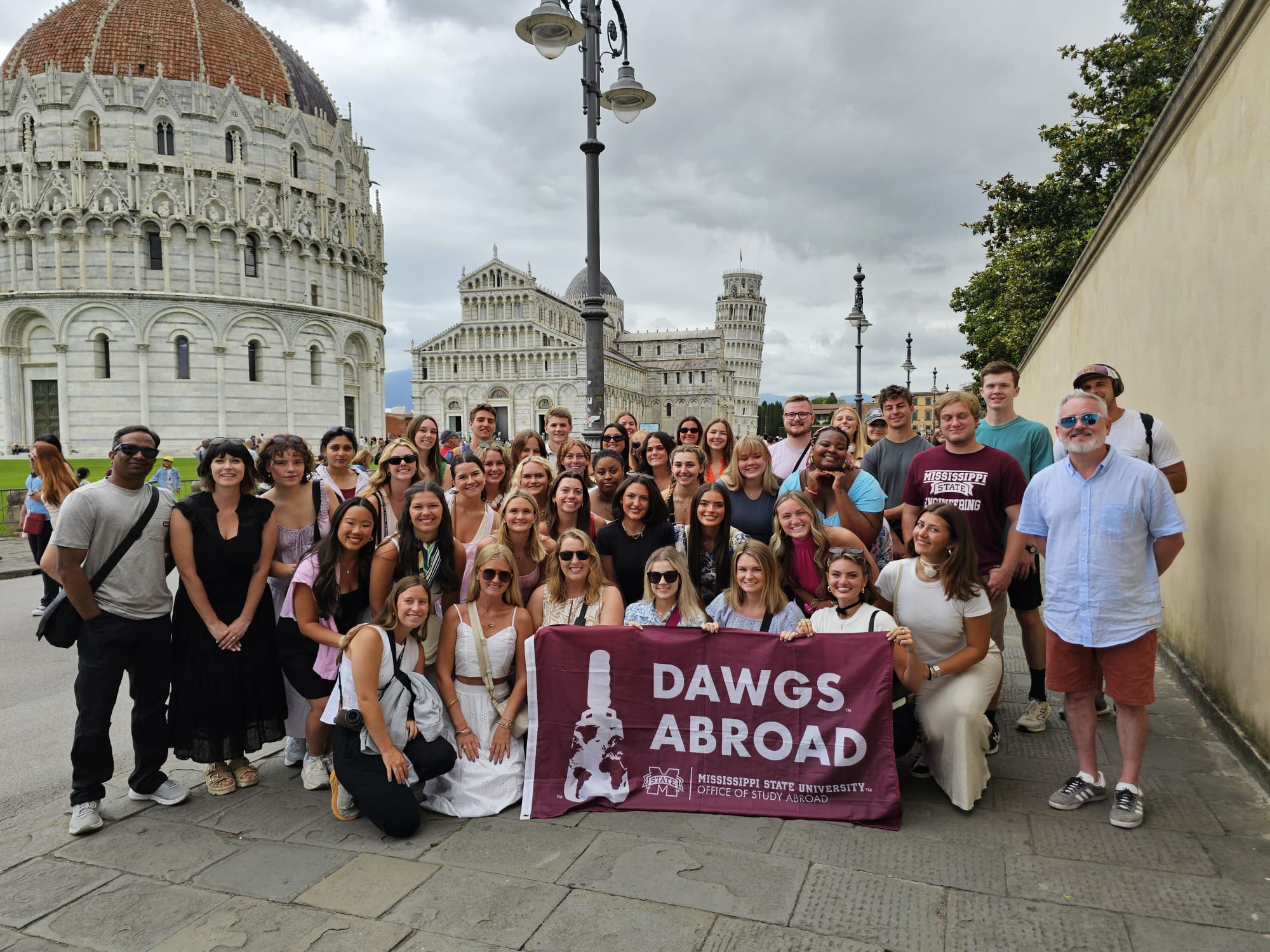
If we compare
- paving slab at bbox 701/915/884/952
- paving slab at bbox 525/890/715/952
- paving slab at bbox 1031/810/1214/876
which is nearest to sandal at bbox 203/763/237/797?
paving slab at bbox 525/890/715/952

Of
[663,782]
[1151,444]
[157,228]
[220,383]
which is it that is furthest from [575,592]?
[157,228]

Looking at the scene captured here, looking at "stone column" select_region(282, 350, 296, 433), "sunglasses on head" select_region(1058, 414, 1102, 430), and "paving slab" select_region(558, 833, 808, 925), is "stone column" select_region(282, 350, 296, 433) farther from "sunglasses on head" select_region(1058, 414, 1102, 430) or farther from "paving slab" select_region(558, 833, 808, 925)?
"sunglasses on head" select_region(1058, 414, 1102, 430)

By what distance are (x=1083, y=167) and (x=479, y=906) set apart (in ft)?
74.4

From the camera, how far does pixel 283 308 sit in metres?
49.2

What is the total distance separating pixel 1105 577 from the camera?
4.05m

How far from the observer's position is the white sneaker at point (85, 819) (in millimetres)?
4211

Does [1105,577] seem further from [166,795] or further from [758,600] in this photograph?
[166,795]

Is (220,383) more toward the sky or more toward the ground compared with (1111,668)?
more toward the sky

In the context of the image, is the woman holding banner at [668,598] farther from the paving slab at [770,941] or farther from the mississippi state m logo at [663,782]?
the paving slab at [770,941]

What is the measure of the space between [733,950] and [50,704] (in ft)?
20.9

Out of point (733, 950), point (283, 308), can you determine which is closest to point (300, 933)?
point (733, 950)

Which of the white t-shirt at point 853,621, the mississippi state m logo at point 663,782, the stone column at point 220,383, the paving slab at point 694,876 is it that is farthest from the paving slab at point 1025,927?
the stone column at point 220,383

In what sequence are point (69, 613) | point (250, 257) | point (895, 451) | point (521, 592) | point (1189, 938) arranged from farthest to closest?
point (250, 257)
point (895, 451)
point (521, 592)
point (69, 613)
point (1189, 938)

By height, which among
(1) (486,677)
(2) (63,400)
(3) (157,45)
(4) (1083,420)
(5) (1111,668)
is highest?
(3) (157,45)
